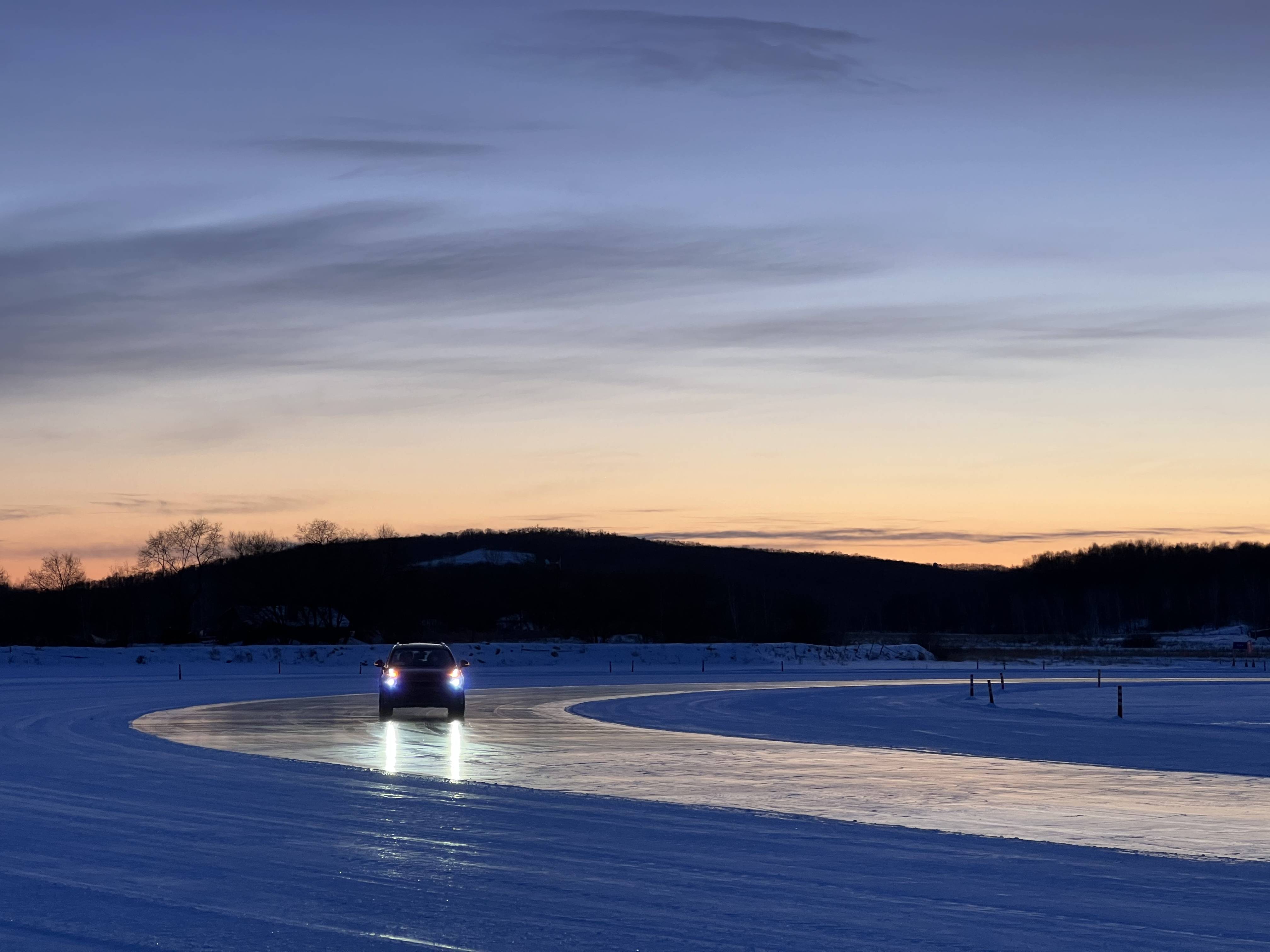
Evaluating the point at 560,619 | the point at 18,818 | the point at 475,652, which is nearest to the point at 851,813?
the point at 18,818

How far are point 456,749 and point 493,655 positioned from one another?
59892mm

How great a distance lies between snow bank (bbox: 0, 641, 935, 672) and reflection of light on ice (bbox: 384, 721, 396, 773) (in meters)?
46.2

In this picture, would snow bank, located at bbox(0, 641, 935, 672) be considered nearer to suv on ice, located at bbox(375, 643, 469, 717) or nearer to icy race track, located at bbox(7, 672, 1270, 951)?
suv on ice, located at bbox(375, 643, 469, 717)

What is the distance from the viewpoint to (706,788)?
684 inches

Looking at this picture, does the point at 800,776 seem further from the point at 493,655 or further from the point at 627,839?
the point at 493,655

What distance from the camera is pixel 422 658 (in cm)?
3145

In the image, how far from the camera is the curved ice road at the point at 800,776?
14055 millimetres

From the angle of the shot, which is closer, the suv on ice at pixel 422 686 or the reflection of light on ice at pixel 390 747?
the reflection of light on ice at pixel 390 747

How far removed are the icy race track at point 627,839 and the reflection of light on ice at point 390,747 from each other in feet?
0.49

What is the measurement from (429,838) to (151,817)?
334 centimetres

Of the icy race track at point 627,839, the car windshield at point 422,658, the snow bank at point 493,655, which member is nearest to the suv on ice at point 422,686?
the car windshield at point 422,658

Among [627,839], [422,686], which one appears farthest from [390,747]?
[627,839]

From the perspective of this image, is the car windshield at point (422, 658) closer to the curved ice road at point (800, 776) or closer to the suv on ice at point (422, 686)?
the suv on ice at point (422, 686)

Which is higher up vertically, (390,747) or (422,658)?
(422,658)
